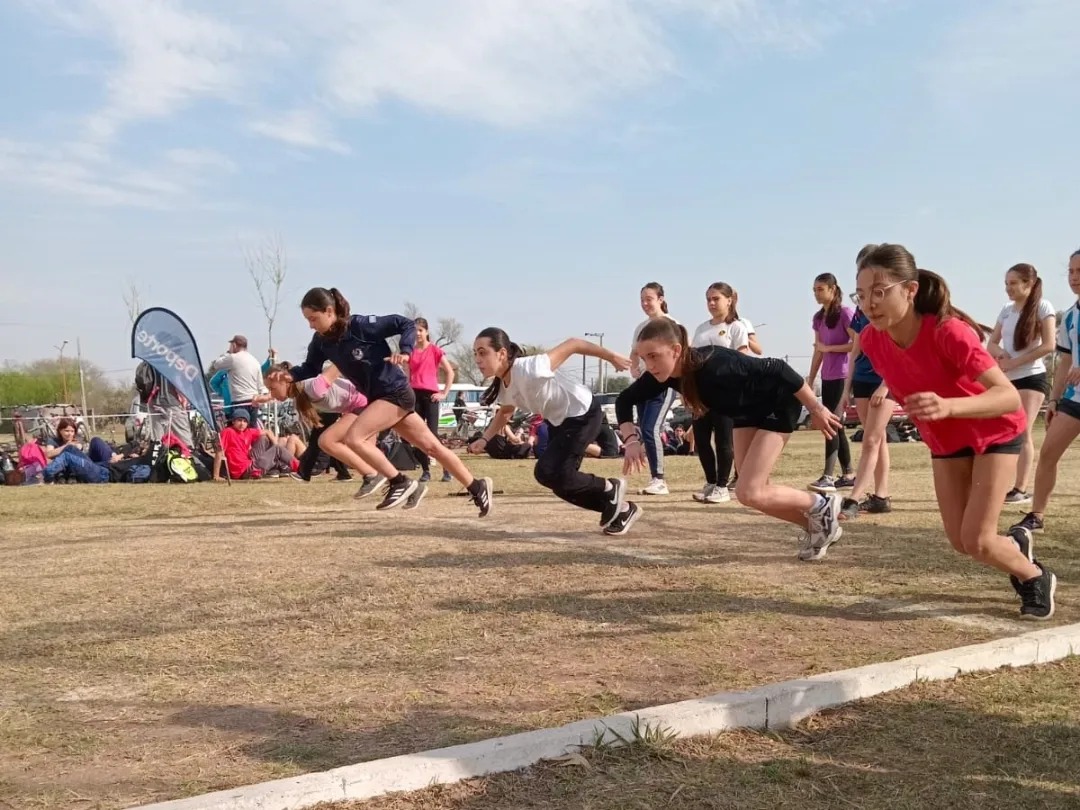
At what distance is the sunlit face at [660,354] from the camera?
5688 millimetres

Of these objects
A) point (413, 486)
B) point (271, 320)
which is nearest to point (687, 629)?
point (413, 486)

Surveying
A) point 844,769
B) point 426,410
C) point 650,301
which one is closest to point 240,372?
point 426,410

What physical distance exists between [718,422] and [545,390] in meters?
2.64

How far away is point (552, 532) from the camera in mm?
7445

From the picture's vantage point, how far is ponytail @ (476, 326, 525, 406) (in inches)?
285

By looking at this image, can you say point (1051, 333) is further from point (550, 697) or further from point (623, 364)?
point (550, 697)

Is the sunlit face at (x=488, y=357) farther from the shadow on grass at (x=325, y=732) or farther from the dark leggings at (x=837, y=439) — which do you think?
the shadow on grass at (x=325, y=732)

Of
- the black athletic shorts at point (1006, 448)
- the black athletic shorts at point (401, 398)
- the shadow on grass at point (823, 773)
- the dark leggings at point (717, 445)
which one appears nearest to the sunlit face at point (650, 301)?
the dark leggings at point (717, 445)

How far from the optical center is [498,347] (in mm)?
7230

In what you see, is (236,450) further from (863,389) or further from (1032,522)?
(1032,522)

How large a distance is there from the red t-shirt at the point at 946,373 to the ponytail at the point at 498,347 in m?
3.11

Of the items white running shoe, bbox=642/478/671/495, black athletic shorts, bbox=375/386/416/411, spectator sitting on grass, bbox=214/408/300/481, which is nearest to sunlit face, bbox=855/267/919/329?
black athletic shorts, bbox=375/386/416/411

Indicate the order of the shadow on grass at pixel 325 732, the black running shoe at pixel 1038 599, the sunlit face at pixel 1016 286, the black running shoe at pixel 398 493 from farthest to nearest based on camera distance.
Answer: the black running shoe at pixel 398 493 → the sunlit face at pixel 1016 286 → the black running shoe at pixel 1038 599 → the shadow on grass at pixel 325 732

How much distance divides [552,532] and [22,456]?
37.2 ft
